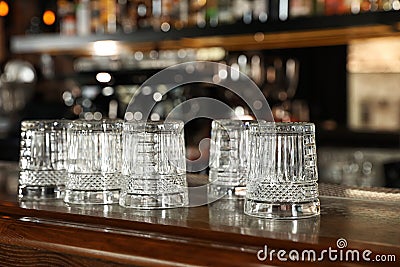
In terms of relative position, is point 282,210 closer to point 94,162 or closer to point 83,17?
point 94,162

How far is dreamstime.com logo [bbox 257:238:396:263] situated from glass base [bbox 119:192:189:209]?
35 cm

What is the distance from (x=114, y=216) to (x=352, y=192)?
528mm

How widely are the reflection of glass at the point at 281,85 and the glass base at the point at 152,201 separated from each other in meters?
2.52

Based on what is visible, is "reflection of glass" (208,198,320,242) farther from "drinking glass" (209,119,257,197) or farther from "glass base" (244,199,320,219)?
"drinking glass" (209,119,257,197)

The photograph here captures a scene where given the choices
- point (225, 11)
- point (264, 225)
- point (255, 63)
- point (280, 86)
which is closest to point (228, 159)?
point (264, 225)

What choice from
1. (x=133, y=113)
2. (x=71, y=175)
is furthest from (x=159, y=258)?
(x=133, y=113)

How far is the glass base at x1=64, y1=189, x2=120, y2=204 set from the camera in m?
1.31

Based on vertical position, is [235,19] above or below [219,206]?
above

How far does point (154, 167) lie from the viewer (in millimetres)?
1245

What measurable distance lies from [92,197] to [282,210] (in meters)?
0.35

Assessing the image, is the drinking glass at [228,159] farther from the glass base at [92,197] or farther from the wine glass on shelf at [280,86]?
the wine glass on shelf at [280,86]

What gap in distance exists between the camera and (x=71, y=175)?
133 cm

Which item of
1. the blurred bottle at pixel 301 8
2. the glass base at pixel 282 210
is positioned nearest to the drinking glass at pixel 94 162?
the glass base at pixel 282 210

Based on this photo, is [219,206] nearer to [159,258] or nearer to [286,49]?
[159,258]
